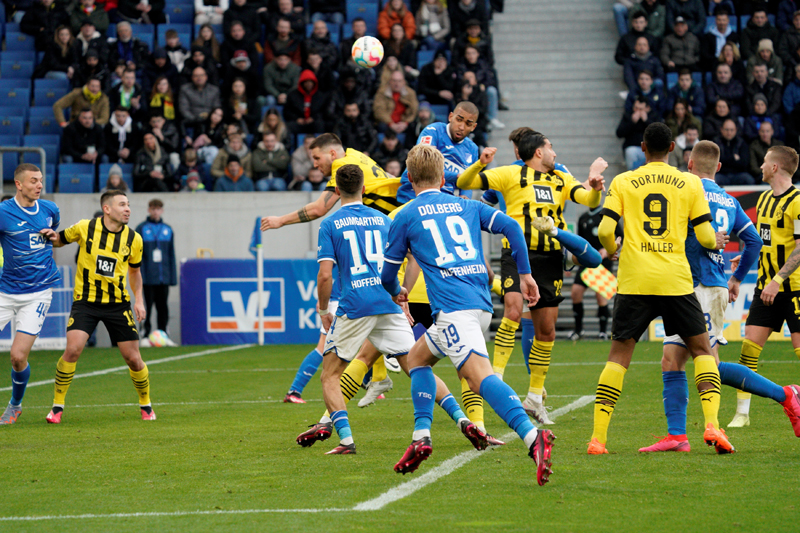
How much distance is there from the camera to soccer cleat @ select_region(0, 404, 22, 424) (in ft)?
29.6

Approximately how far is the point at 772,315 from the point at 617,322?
211 centimetres

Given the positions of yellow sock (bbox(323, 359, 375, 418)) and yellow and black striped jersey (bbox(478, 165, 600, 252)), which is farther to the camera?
yellow and black striped jersey (bbox(478, 165, 600, 252))

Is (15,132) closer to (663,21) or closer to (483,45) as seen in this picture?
(483,45)

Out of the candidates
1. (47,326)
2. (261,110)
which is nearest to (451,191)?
(47,326)

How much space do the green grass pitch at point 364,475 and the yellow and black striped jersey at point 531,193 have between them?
150 centimetres

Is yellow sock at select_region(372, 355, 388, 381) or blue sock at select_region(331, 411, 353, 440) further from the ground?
blue sock at select_region(331, 411, 353, 440)

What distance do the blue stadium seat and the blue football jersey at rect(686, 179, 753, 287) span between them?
48.5 ft

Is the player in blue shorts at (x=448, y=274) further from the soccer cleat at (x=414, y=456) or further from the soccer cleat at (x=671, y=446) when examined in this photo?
the soccer cleat at (x=671, y=446)

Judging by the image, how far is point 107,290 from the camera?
9141 mm

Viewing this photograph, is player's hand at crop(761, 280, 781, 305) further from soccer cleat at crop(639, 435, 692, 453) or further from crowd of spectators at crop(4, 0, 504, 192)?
crowd of spectators at crop(4, 0, 504, 192)

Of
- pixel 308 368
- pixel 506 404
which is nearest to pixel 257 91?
pixel 308 368

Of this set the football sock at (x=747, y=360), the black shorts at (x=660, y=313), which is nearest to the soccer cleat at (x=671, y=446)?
the black shorts at (x=660, y=313)

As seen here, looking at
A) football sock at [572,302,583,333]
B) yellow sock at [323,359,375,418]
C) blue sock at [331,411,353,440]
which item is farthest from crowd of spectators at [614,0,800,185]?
blue sock at [331,411,353,440]

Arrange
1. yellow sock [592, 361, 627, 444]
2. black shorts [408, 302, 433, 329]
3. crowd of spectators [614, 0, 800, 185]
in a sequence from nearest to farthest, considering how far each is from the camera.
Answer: yellow sock [592, 361, 627, 444], black shorts [408, 302, 433, 329], crowd of spectators [614, 0, 800, 185]
